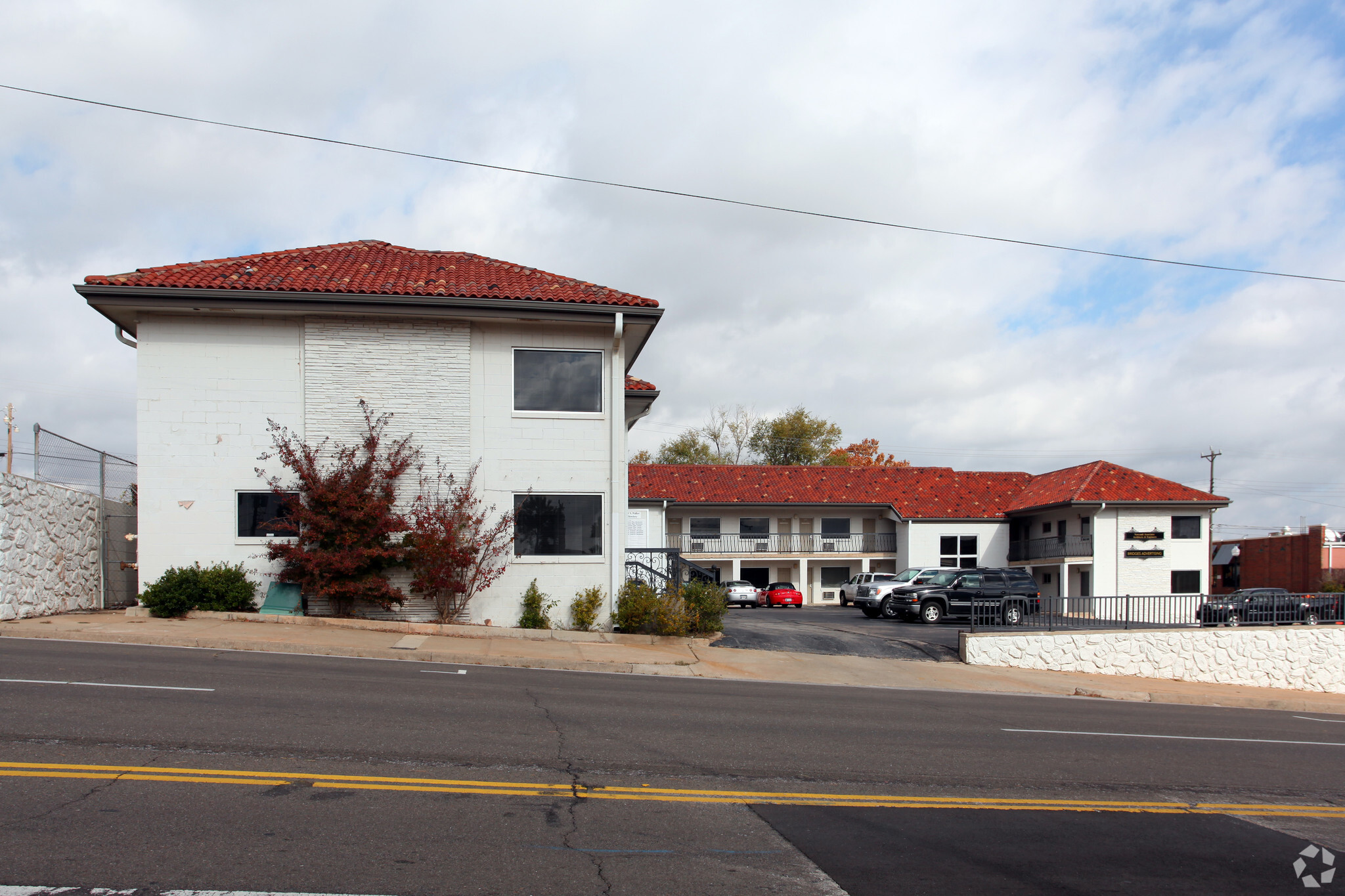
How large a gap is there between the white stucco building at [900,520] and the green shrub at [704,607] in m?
23.7

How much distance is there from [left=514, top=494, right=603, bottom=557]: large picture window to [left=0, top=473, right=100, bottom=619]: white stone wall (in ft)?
27.0

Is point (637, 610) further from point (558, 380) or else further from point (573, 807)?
point (573, 807)

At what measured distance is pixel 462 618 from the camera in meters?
19.1

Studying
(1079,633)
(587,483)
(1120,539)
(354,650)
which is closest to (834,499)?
(1120,539)

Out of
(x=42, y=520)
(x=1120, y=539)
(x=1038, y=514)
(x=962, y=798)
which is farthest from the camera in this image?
(x=1038, y=514)

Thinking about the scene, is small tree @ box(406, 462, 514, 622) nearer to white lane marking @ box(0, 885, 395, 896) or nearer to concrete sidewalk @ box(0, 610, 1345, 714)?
concrete sidewalk @ box(0, 610, 1345, 714)

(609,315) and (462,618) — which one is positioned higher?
(609,315)

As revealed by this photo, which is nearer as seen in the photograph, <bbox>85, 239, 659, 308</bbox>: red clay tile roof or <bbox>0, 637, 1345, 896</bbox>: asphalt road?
<bbox>0, 637, 1345, 896</bbox>: asphalt road

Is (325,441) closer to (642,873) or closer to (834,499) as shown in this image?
(642,873)

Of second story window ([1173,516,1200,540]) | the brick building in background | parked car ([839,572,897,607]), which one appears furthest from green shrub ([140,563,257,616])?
the brick building in background

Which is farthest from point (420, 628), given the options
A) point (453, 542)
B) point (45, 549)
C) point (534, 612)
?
point (45, 549)

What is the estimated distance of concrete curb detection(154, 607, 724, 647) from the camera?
17406 millimetres

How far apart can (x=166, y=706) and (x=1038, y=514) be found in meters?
44.3

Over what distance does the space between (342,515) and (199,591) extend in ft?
9.51
